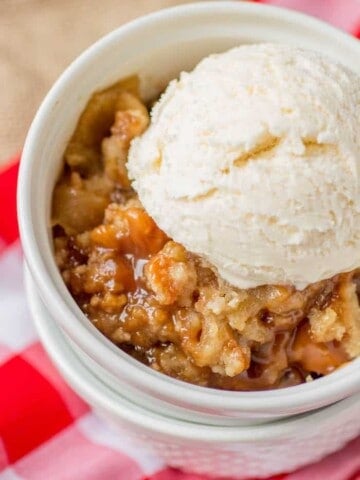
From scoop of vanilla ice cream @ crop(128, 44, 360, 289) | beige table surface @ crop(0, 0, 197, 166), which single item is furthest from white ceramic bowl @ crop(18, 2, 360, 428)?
beige table surface @ crop(0, 0, 197, 166)

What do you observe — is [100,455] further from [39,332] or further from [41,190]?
[41,190]

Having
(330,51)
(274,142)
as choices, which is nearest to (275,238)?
(274,142)

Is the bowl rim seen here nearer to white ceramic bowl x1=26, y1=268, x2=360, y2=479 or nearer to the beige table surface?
white ceramic bowl x1=26, y1=268, x2=360, y2=479

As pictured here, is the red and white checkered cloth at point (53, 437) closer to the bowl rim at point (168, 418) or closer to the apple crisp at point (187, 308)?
the bowl rim at point (168, 418)

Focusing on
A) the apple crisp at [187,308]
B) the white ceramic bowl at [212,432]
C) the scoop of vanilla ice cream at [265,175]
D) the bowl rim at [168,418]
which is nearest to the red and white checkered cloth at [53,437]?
the white ceramic bowl at [212,432]

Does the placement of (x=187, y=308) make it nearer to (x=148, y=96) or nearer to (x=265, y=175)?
(x=265, y=175)

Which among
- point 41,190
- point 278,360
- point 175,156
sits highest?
point 175,156

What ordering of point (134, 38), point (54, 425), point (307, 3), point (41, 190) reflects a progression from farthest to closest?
point (307, 3) < point (54, 425) < point (134, 38) < point (41, 190)
